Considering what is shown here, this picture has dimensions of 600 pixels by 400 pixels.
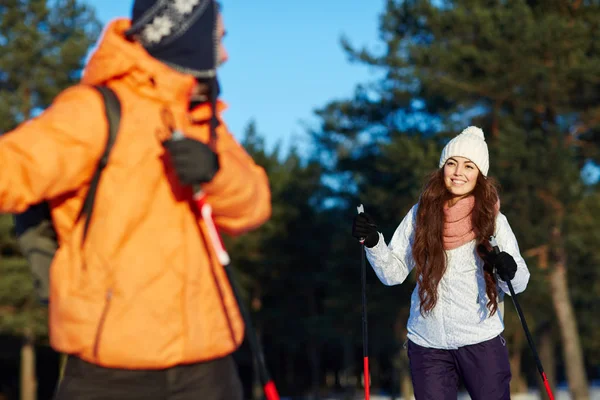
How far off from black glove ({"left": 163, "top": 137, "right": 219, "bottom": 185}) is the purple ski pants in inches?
107

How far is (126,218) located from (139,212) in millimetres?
43

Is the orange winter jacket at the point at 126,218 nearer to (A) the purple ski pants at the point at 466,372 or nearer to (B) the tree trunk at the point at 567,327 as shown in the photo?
(A) the purple ski pants at the point at 466,372

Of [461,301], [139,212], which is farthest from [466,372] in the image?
[139,212]

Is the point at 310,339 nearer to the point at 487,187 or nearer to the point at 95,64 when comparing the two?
the point at 487,187

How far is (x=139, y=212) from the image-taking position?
2320 millimetres

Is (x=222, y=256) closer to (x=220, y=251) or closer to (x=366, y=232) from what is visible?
(x=220, y=251)

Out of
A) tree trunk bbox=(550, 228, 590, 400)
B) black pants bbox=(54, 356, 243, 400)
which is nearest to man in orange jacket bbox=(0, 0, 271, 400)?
black pants bbox=(54, 356, 243, 400)

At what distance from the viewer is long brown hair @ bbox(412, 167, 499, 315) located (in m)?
4.62

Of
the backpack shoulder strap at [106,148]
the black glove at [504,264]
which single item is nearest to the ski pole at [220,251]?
the backpack shoulder strap at [106,148]

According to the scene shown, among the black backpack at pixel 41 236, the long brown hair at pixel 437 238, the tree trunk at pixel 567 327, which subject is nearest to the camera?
the black backpack at pixel 41 236

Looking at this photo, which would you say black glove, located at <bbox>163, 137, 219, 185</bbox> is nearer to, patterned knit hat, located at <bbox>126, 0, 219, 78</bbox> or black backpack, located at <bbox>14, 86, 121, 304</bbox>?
black backpack, located at <bbox>14, 86, 121, 304</bbox>

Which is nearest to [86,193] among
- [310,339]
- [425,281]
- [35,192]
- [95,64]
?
[35,192]

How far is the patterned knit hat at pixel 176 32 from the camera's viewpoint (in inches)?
96.4

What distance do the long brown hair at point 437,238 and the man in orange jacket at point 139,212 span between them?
2315mm
